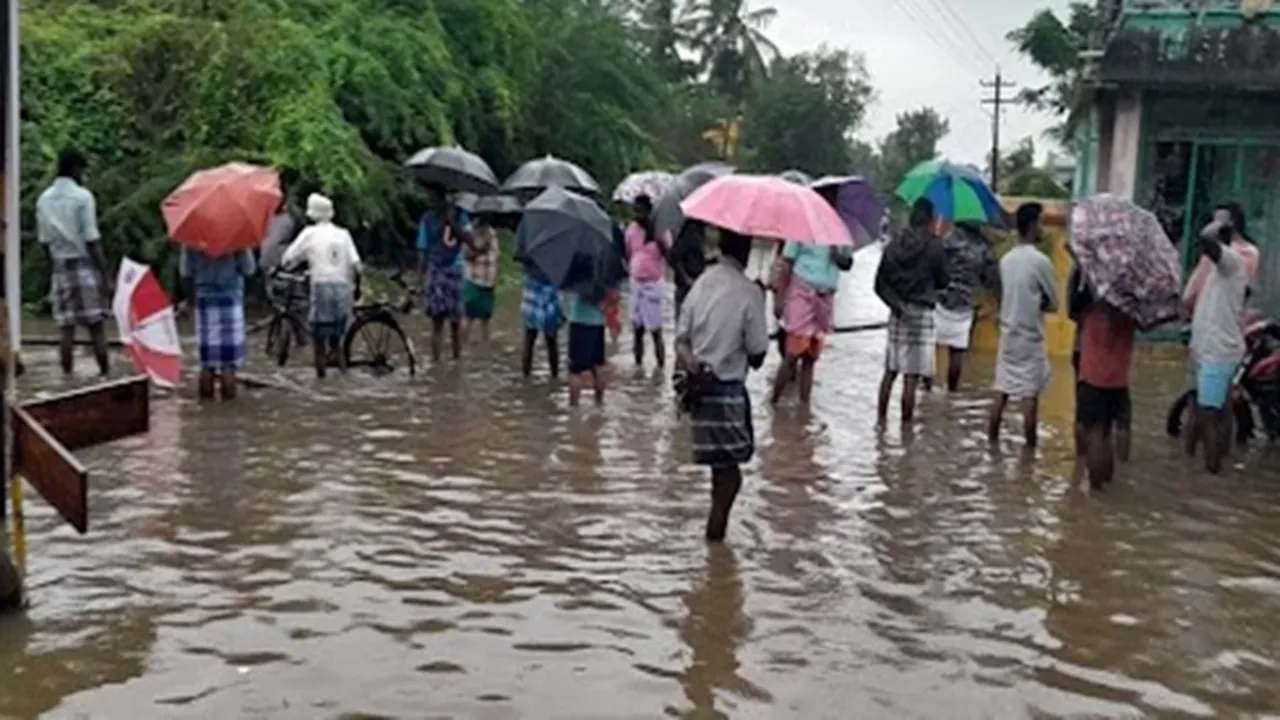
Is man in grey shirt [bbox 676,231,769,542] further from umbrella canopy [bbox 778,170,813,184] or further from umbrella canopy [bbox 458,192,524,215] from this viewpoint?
umbrella canopy [bbox 458,192,524,215]

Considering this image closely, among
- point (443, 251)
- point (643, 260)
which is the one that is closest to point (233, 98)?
point (443, 251)

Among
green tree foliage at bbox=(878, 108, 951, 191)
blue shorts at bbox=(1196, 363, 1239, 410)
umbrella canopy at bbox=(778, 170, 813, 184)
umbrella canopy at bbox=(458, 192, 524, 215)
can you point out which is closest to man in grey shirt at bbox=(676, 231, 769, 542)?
umbrella canopy at bbox=(778, 170, 813, 184)

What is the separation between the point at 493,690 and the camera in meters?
5.70

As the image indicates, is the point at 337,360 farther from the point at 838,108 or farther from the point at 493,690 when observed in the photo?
the point at 838,108

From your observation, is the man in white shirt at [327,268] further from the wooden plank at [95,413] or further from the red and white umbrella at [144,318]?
the wooden plank at [95,413]

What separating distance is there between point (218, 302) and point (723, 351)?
5434mm

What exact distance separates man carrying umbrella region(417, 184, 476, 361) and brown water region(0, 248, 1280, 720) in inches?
127

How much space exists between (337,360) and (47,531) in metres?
6.18

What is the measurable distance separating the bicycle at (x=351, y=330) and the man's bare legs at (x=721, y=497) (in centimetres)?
651

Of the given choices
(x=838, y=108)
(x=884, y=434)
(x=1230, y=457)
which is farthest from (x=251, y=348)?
(x=838, y=108)

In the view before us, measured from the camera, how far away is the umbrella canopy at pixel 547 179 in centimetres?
1538

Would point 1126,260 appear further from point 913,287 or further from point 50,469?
point 50,469

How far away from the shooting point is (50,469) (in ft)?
20.7

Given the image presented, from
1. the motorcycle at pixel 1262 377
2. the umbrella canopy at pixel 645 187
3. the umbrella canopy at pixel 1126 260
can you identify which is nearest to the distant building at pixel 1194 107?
the umbrella canopy at pixel 645 187
